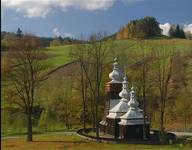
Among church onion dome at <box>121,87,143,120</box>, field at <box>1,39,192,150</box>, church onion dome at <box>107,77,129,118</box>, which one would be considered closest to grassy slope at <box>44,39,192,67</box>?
field at <box>1,39,192,150</box>

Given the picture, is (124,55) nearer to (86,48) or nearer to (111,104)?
(86,48)

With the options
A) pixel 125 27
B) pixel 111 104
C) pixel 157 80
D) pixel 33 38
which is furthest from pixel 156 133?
pixel 125 27

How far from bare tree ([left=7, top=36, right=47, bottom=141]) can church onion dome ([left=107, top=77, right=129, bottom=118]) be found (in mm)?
9139

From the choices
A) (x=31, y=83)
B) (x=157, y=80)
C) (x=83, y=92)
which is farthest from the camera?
(x=157, y=80)

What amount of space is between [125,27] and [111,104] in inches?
3057

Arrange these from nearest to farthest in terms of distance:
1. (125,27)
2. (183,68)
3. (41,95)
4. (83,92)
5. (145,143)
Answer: (145,143), (83,92), (41,95), (183,68), (125,27)

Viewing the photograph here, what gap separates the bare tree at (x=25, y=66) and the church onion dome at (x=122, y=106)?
9.14 metres

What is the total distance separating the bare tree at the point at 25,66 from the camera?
4700 cm

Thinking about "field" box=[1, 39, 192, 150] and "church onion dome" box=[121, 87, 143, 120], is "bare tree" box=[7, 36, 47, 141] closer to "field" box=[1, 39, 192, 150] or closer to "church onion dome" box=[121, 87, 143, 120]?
"field" box=[1, 39, 192, 150]

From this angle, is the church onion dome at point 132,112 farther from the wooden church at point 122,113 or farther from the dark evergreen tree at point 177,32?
the dark evergreen tree at point 177,32

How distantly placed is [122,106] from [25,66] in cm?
1169

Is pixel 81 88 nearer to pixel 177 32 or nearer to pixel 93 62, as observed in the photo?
pixel 93 62

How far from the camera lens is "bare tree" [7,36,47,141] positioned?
4700 centimetres

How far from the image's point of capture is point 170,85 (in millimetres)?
70375
